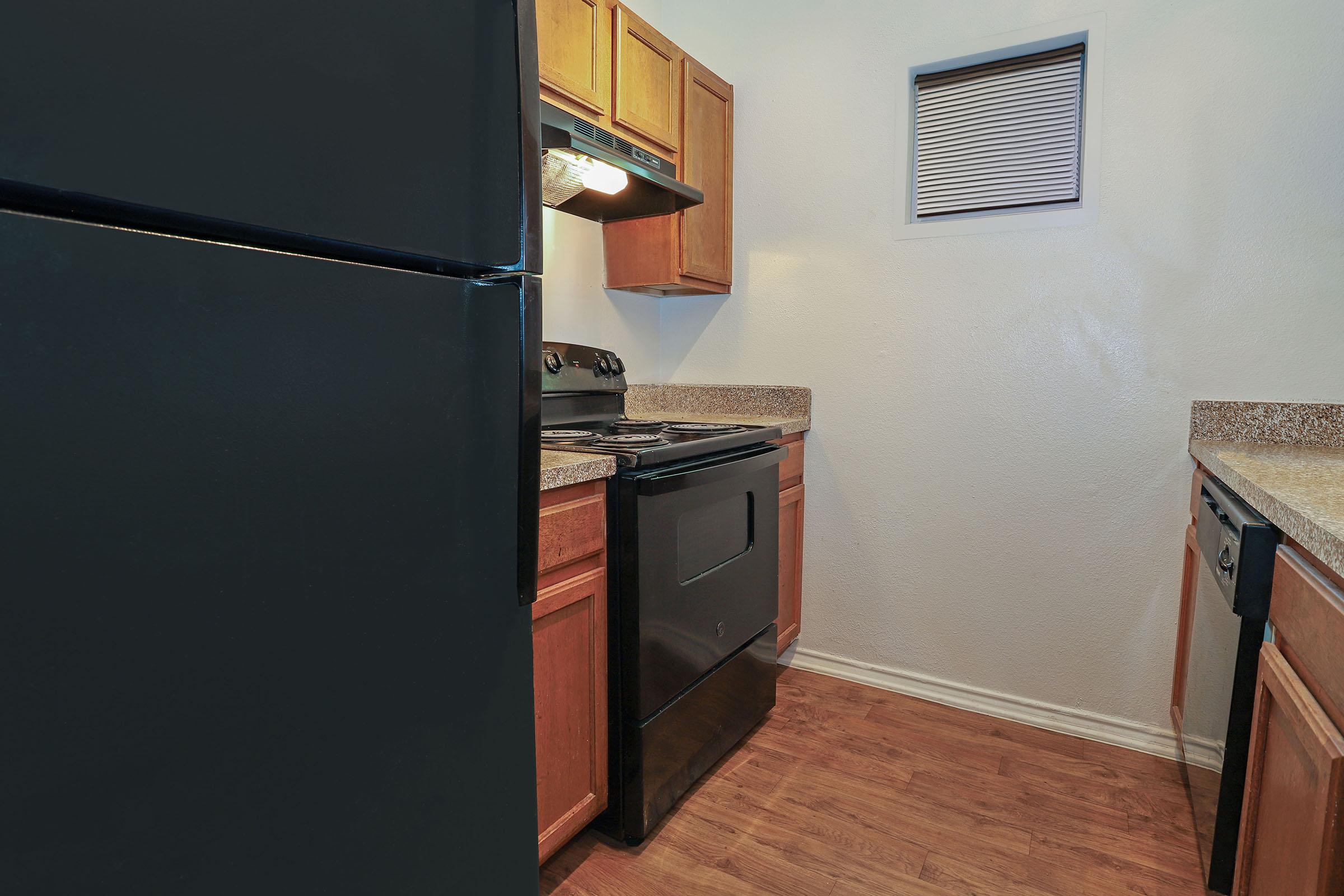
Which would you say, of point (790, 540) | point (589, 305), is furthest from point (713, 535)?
point (589, 305)

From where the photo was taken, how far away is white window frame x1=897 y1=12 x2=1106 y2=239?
2.08m

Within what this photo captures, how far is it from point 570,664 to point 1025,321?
170cm

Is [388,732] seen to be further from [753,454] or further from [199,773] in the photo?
[753,454]

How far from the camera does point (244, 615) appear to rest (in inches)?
23.2

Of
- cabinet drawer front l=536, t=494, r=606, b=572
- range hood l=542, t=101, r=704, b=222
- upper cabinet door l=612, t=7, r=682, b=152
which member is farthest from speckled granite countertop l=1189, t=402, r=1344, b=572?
upper cabinet door l=612, t=7, r=682, b=152

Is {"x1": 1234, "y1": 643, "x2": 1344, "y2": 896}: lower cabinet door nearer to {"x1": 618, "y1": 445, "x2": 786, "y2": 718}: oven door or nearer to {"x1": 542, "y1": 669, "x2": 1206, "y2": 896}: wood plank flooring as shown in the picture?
{"x1": 542, "y1": 669, "x2": 1206, "y2": 896}: wood plank flooring

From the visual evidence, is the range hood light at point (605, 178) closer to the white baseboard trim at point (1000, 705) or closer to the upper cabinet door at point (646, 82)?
the upper cabinet door at point (646, 82)

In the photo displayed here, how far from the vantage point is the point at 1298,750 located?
36.4 inches

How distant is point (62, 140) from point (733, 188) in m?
2.39

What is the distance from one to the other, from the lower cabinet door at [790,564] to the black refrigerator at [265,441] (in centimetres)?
173

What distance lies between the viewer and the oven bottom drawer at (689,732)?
64.2 inches

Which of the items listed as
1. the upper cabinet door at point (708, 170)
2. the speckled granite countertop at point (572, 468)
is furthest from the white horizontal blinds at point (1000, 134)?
the speckled granite countertop at point (572, 468)

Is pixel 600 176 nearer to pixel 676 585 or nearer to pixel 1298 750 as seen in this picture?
pixel 676 585

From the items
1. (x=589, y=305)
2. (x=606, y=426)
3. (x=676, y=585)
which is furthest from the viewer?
(x=589, y=305)
